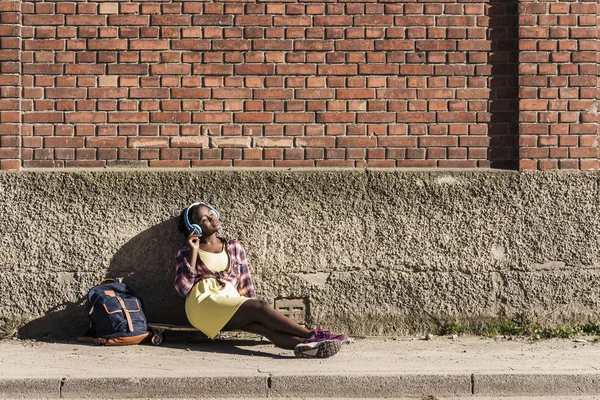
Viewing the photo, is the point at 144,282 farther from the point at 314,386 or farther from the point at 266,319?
the point at 314,386

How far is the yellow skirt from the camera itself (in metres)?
5.70

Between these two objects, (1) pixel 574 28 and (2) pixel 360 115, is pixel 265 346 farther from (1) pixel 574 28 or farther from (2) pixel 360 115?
(1) pixel 574 28

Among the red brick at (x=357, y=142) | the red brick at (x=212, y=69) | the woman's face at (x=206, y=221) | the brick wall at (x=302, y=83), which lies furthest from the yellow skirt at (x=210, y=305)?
the red brick at (x=212, y=69)

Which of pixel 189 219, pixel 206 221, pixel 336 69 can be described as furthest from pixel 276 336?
pixel 336 69

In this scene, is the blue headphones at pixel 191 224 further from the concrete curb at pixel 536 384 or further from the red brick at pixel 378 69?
the concrete curb at pixel 536 384

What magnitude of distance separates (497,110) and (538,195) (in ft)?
2.39

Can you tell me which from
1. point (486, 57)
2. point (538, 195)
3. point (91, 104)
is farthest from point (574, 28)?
point (91, 104)

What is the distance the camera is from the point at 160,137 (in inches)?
247

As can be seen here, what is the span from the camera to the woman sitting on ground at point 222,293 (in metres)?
5.57

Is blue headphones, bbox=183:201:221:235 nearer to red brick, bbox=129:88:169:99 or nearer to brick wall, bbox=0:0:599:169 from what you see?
brick wall, bbox=0:0:599:169

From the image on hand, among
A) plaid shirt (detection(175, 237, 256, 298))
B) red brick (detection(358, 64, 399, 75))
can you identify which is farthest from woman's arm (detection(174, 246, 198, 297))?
red brick (detection(358, 64, 399, 75))

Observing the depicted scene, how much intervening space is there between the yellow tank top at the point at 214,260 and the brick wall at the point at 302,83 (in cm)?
74

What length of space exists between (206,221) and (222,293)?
537mm

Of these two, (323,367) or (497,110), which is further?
(497,110)
